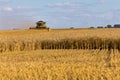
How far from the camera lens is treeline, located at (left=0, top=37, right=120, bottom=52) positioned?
87.8ft

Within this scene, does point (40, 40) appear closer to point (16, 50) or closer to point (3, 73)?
point (16, 50)

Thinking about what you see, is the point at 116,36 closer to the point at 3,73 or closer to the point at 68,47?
the point at 68,47

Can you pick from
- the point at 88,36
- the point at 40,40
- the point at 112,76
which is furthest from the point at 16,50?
the point at 112,76

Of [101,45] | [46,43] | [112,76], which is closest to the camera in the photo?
[112,76]

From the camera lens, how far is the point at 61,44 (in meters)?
28.1

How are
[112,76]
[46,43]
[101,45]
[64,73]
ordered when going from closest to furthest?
[112,76] → [64,73] → [101,45] → [46,43]

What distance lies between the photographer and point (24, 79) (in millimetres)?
10273

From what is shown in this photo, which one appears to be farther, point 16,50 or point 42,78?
point 16,50

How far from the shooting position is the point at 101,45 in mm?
26781

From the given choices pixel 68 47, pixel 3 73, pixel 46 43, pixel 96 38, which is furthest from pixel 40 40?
pixel 3 73

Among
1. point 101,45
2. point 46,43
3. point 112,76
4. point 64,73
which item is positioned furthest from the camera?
point 46,43

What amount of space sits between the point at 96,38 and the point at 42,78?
1735 centimetres

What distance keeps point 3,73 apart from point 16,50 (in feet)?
53.9

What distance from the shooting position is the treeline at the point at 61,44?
2675 centimetres
